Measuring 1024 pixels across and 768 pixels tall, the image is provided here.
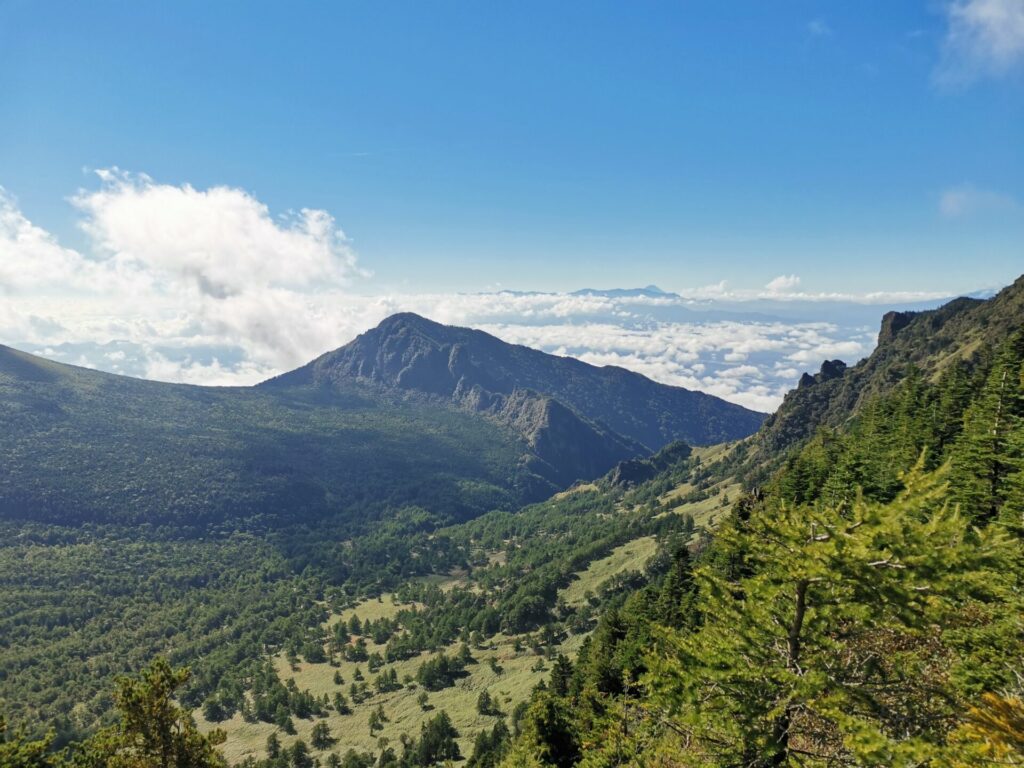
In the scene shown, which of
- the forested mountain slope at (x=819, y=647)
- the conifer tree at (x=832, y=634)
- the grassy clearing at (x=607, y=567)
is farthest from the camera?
the grassy clearing at (x=607, y=567)

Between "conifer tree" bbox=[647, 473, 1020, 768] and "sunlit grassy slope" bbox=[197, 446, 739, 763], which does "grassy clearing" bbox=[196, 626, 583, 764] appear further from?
"conifer tree" bbox=[647, 473, 1020, 768]

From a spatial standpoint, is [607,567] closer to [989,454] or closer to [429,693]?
[429,693]

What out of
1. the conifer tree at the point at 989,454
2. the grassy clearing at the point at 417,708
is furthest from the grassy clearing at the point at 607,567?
the conifer tree at the point at 989,454

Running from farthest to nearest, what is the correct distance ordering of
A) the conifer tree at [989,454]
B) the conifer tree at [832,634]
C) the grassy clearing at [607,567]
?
the grassy clearing at [607,567] → the conifer tree at [989,454] → the conifer tree at [832,634]

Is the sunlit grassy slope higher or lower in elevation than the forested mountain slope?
lower

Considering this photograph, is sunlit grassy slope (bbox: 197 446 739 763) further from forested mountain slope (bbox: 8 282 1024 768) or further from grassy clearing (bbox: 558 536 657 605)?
forested mountain slope (bbox: 8 282 1024 768)

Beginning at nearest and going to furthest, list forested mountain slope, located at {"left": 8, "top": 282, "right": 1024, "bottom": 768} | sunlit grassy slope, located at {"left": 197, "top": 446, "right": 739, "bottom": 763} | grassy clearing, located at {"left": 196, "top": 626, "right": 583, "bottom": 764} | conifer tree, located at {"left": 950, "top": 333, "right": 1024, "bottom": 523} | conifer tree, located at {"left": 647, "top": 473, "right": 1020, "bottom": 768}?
conifer tree, located at {"left": 647, "top": 473, "right": 1020, "bottom": 768} → forested mountain slope, located at {"left": 8, "top": 282, "right": 1024, "bottom": 768} → conifer tree, located at {"left": 950, "top": 333, "right": 1024, "bottom": 523} → grassy clearing, located at {"left": 196, "top": 626, "right": 583, "bottom": 764} → sunlit grassy slope, located at {"left": 197, "top": 446, "right": 739, "bottom": 763}

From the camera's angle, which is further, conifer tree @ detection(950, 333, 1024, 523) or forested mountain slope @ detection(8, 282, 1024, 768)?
conifer tree @ detection(950, 333, 1024, 523)

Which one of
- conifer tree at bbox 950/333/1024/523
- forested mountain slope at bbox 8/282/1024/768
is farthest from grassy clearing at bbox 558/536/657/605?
conifer tree at bbox 950/333/1024/523

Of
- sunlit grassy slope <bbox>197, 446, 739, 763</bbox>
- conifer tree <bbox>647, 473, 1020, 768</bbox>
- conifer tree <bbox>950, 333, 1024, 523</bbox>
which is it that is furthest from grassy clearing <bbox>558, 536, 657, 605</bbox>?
conifer tree <bbox>647, 473, 1020, 768</bbox>

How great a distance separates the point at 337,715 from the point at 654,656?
445 feet

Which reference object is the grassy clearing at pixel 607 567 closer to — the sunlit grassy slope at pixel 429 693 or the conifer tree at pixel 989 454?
the sunlit grassy slope at pixel 429 693

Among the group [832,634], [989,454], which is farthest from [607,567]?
[832,634]

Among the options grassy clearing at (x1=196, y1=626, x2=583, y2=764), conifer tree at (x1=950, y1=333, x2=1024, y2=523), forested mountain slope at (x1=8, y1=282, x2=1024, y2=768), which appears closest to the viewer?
forested mountain slope at (x1=8, y1=282, x2=1024, y2=768)
